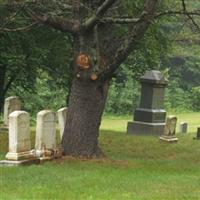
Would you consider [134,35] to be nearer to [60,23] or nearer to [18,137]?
[60,23]

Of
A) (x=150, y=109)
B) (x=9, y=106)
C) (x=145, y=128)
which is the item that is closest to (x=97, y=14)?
(x=9, y=106)

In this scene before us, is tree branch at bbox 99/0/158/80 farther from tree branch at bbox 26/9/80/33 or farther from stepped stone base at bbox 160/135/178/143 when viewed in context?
stepped stone base at bbox 160/135/178/143

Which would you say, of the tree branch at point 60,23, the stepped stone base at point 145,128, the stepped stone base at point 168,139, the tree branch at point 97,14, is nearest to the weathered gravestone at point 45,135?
the tree branch at point 60,23

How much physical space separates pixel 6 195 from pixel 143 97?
1541 cm

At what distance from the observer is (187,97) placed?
59812mm

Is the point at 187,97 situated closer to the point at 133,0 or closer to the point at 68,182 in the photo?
the point at 133,0

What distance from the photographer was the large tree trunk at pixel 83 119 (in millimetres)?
13547

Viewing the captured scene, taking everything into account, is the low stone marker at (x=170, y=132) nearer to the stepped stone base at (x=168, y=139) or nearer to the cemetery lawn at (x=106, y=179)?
the stepped stone base at (x=168, y=139)

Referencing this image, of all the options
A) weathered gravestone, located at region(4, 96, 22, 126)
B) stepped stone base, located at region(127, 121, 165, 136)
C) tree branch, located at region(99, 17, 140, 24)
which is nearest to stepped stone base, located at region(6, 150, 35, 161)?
tree branch, located at region(99, 17, 140, 24)

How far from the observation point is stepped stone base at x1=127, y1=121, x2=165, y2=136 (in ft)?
72.0

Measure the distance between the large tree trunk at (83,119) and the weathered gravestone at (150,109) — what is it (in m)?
8.50

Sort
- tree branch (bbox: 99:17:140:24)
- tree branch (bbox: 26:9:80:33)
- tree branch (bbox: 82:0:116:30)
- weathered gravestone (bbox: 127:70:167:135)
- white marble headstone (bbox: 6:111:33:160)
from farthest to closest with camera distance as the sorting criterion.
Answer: weathered gravestone (bbox: 127:70:167:135) < tree branch (bbox: 26:9:80:33) < tree branch (bbox: 99:17:140:24) < tree branch (bbox: 82:0:116:30) < white marble headstone (bbox: 6:111:33:160)

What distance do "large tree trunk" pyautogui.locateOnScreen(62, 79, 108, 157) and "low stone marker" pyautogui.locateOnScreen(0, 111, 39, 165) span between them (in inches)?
53.9

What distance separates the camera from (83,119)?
1360cm
